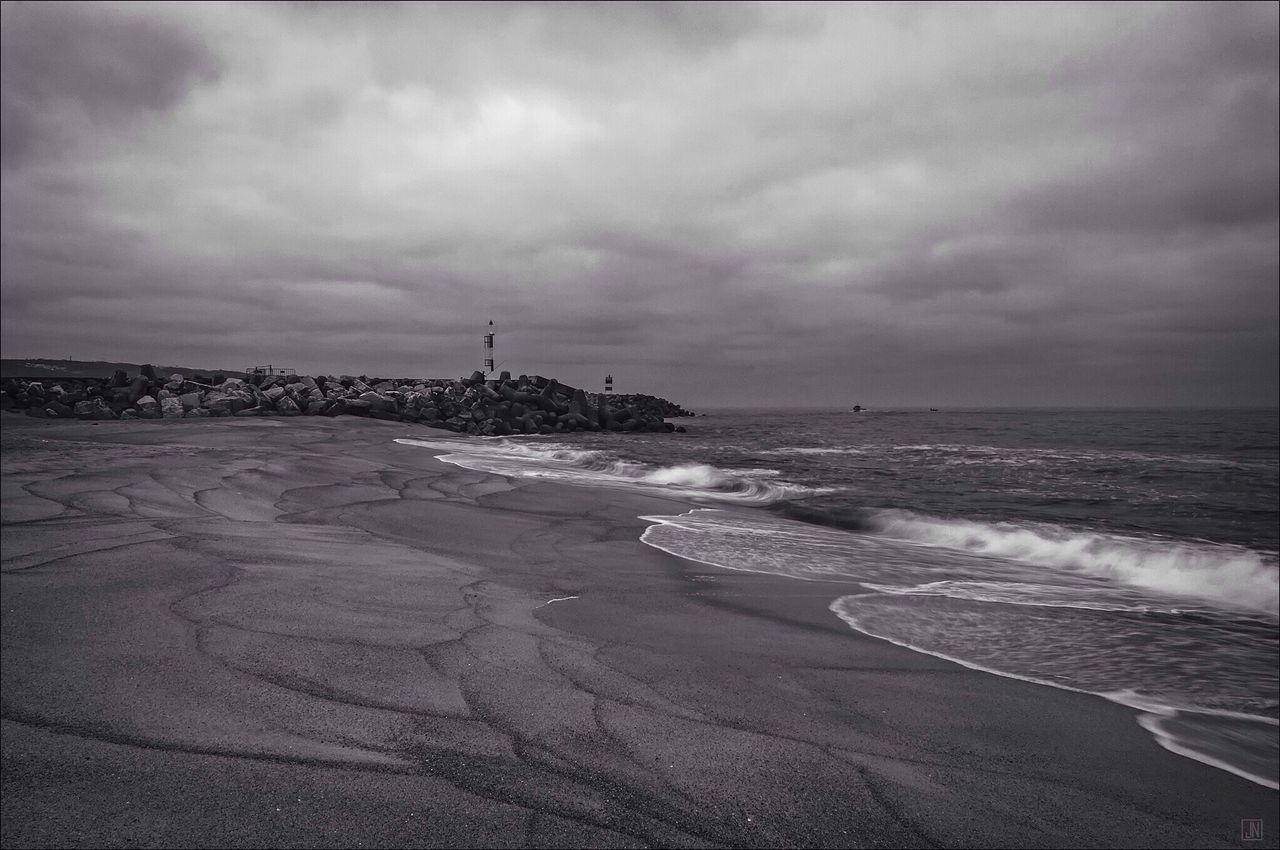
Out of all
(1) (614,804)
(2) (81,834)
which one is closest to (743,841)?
(1) (614,804)

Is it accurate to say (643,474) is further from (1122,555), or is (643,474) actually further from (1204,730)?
(1204,730)

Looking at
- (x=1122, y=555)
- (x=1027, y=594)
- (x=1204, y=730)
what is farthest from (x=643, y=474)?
(x=1204, y=730)

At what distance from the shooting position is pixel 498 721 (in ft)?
7.02

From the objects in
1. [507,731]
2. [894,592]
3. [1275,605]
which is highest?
[507,731]

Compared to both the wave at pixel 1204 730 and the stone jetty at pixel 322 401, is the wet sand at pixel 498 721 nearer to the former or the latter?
the wave at pixel 1204 730

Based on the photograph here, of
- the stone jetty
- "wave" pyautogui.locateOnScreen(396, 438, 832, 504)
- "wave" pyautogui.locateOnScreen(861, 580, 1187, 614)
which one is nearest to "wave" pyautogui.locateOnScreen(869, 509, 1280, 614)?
"wave" pyautogui.locateOnScreen(861, 580, 1187, 614)

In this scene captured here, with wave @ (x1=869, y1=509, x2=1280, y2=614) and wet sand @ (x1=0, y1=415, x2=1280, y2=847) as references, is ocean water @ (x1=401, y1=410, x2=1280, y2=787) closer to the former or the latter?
wave @ (x1=869, y1=509, x2=1280, y2=614)

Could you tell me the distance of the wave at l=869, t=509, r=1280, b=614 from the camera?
231 inches

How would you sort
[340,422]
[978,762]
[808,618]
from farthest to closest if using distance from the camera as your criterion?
[340,422]
[808,618]
[978,762]

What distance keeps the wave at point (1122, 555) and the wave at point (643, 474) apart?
269cm

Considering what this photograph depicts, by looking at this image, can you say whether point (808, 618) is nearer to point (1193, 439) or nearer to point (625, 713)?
point (625, 713)

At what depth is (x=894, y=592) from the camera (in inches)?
185

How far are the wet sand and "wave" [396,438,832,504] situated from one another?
669cm

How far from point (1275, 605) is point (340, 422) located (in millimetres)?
20902
